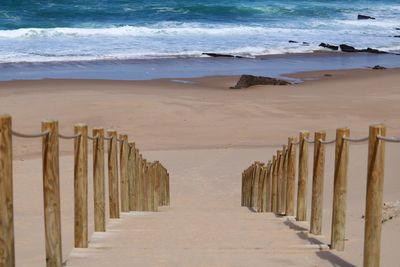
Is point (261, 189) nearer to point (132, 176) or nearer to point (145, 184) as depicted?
point (145, 184)

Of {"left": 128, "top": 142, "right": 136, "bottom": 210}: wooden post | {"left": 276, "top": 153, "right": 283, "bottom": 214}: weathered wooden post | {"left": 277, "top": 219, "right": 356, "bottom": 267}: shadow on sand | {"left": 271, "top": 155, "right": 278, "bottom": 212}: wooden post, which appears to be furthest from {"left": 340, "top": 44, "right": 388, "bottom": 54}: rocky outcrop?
{"left": 277, "top": 219, "right": 356, "bottom": 267}: shadow on sand

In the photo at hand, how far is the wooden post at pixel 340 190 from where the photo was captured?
6109mm

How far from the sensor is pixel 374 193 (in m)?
5.15

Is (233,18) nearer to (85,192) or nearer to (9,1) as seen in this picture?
(9,1)

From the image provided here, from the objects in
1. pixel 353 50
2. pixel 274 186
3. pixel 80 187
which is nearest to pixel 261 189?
pixel 274 186

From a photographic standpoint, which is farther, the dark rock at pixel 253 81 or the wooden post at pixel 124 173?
the dark rock at pixel 253 81

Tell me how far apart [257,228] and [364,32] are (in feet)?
140

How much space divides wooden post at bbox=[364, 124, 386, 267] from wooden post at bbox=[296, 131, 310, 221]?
2437 mm

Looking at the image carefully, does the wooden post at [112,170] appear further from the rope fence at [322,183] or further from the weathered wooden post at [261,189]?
the weathered wooden post at [261,189]

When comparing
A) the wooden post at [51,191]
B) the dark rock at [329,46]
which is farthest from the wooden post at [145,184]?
the dark rock at [329,46]

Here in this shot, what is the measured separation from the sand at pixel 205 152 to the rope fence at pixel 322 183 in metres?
0.26

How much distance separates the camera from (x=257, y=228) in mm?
7633

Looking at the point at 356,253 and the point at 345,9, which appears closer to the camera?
the point at 356,253

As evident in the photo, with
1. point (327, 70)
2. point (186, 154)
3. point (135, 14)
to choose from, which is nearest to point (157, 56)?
point (327, 70)
